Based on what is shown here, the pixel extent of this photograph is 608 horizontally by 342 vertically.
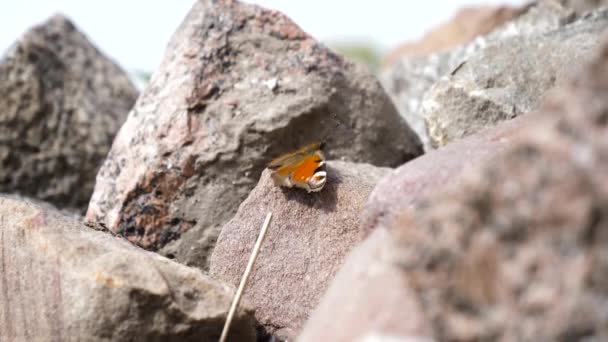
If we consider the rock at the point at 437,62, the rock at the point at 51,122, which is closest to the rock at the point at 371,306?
the rock at the point at 437,62

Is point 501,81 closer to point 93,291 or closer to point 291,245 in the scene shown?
point 291,245

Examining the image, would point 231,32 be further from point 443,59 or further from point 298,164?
point 443,59

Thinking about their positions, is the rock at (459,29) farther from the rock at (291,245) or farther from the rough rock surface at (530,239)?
the rough rock surface at (530,239)

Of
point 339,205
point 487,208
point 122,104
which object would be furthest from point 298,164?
point 122,104

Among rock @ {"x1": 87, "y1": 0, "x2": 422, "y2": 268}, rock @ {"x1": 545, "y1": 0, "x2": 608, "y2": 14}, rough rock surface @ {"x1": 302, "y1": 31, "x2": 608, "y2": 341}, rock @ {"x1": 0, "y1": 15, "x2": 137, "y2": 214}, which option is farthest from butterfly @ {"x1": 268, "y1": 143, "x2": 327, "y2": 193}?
rock @ {"x1": 545, "y1": 0, "x2": 608, "y2": 14}

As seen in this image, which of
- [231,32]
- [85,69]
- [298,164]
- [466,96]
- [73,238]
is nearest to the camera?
[73,238]

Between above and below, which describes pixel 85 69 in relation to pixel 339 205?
above

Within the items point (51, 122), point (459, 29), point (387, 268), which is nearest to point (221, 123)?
point (387, 268)
